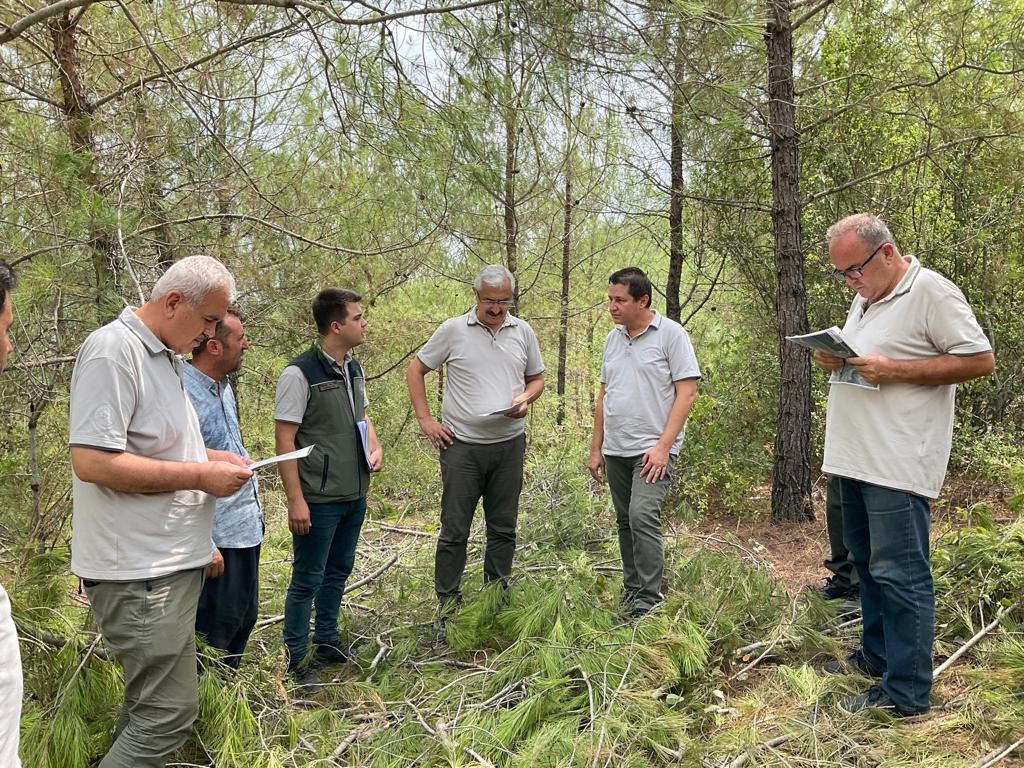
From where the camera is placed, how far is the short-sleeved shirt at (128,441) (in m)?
1.85

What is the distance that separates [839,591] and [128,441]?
3364 millimetres

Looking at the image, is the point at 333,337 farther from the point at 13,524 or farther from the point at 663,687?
the point at 13,524

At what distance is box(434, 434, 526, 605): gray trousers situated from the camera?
3656 mm

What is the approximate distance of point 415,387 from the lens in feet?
12.3

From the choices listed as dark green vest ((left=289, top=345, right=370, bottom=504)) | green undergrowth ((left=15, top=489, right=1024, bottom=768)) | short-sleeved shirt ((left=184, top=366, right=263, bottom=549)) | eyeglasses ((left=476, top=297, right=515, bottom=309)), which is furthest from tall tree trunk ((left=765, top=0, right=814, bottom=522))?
short-sleeved shirt ((left=184, top=366, right=263, bottom=549))

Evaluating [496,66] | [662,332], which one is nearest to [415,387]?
[662,332]

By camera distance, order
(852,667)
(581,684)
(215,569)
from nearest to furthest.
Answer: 1. (215,569)
2. (581,684)
3. (852,667)

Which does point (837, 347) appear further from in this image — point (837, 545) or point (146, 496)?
point (146, 496)

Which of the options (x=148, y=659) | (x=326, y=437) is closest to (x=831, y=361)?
(x=326, y=437)

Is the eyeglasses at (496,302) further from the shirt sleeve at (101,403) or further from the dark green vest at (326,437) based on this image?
the shirt sleeve at (101,403)

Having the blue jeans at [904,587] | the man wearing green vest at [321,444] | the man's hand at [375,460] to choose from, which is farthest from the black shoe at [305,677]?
the blue jeans at [904,587]

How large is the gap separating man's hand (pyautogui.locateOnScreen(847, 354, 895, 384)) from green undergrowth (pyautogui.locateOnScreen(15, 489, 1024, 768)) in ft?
3.87

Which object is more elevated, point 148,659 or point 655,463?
point 655,463

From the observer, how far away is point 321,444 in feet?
10.4
